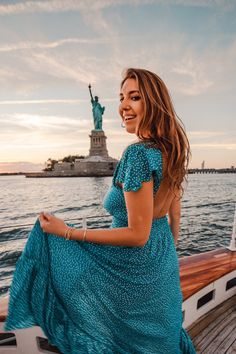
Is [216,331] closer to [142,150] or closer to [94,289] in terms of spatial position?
[94,289]

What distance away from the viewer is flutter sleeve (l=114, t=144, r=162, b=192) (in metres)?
0.93

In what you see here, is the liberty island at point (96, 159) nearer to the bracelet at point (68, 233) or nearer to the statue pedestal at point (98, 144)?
the statue pedestal at point (98, 144)

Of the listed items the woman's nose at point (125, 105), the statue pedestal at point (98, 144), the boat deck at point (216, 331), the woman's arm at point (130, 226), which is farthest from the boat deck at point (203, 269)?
the statue pedestal at point (98, 144)

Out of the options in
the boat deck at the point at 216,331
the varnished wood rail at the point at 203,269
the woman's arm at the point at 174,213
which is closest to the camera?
the woman's arm at the point at 174,213

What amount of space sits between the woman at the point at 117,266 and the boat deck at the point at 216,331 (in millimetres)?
1412

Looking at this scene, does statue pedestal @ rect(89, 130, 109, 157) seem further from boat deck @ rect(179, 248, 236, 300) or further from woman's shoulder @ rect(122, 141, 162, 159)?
woman's shoulder @ rect(122, 141, 162, 159)

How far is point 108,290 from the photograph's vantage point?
1078 mm

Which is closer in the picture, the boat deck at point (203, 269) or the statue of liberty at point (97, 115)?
the boat deck at point (203, 269)

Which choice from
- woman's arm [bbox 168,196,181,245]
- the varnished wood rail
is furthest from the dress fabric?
the varnished wood rail

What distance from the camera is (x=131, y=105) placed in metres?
1.07

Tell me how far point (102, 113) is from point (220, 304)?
5779cm

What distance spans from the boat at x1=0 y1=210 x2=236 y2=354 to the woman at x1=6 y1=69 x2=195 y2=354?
96cm

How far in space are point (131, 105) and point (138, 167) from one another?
28cm

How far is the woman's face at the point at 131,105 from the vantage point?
3.45 feet
